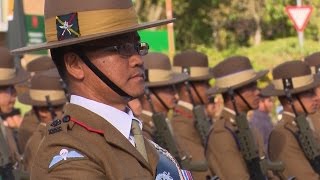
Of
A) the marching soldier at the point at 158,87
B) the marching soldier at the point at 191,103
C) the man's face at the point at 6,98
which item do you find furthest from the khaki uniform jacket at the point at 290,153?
the man's face at the point at 6,98

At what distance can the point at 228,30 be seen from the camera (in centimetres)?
3098

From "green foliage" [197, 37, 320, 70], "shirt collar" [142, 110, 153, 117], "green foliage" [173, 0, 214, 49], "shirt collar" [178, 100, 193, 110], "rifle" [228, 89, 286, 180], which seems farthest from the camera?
"green foliage" [173, 0, 214, 49]

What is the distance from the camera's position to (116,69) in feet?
9.36

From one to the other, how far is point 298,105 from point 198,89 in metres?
2.07

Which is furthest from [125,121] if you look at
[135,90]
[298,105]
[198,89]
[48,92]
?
Answer: [198,89]

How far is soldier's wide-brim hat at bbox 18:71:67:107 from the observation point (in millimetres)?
8219

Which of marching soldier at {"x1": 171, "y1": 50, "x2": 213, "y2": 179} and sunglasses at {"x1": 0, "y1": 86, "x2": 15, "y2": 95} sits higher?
sunglasses at {"x1": 0, "y1": 86, "x2": 15, "y2": 95}

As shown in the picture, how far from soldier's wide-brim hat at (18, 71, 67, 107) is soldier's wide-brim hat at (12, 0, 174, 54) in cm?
529

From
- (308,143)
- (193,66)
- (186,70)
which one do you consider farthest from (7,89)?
(308,143)

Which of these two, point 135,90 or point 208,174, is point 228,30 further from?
point 135,90

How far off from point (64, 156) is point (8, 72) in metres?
5.84

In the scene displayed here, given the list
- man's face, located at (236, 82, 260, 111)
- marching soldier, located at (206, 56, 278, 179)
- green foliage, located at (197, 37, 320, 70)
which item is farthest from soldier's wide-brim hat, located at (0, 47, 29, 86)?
green foliage, located at (197, 37, 320, 70)

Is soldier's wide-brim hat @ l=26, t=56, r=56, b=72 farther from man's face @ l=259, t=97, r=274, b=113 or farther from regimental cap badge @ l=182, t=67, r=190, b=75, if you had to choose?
man's face @ l=259, t=97, r=274, b=113

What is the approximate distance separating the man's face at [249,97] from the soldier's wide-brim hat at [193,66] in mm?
2038
